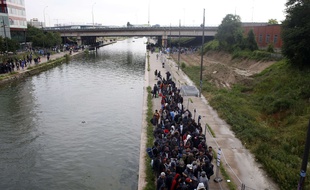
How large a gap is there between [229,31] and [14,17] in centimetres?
4789

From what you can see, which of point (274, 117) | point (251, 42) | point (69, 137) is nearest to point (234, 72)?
point (251, 42)

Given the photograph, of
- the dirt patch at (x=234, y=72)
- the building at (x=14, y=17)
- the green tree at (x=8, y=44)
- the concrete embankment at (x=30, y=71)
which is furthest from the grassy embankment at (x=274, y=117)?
the building at (x=14, y=17)

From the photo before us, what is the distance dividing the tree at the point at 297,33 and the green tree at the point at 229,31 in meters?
31.7

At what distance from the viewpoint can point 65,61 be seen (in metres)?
60.2

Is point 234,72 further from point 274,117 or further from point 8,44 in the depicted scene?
point 8,44

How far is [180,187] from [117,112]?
14941 millimetres

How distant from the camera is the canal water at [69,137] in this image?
13445 mm

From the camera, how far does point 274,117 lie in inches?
763

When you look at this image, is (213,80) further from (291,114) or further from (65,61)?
(65,61)

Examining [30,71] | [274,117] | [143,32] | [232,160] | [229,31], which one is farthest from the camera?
[143,32]

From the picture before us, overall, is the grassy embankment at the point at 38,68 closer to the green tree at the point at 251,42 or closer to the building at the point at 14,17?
the building at the point at 14,17

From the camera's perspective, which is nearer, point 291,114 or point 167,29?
point 291,114

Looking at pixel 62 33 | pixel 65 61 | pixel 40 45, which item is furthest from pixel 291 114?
pixel 62 33

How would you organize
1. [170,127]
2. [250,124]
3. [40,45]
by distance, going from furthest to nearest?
[40,45]
[250,124]
[170,127]
